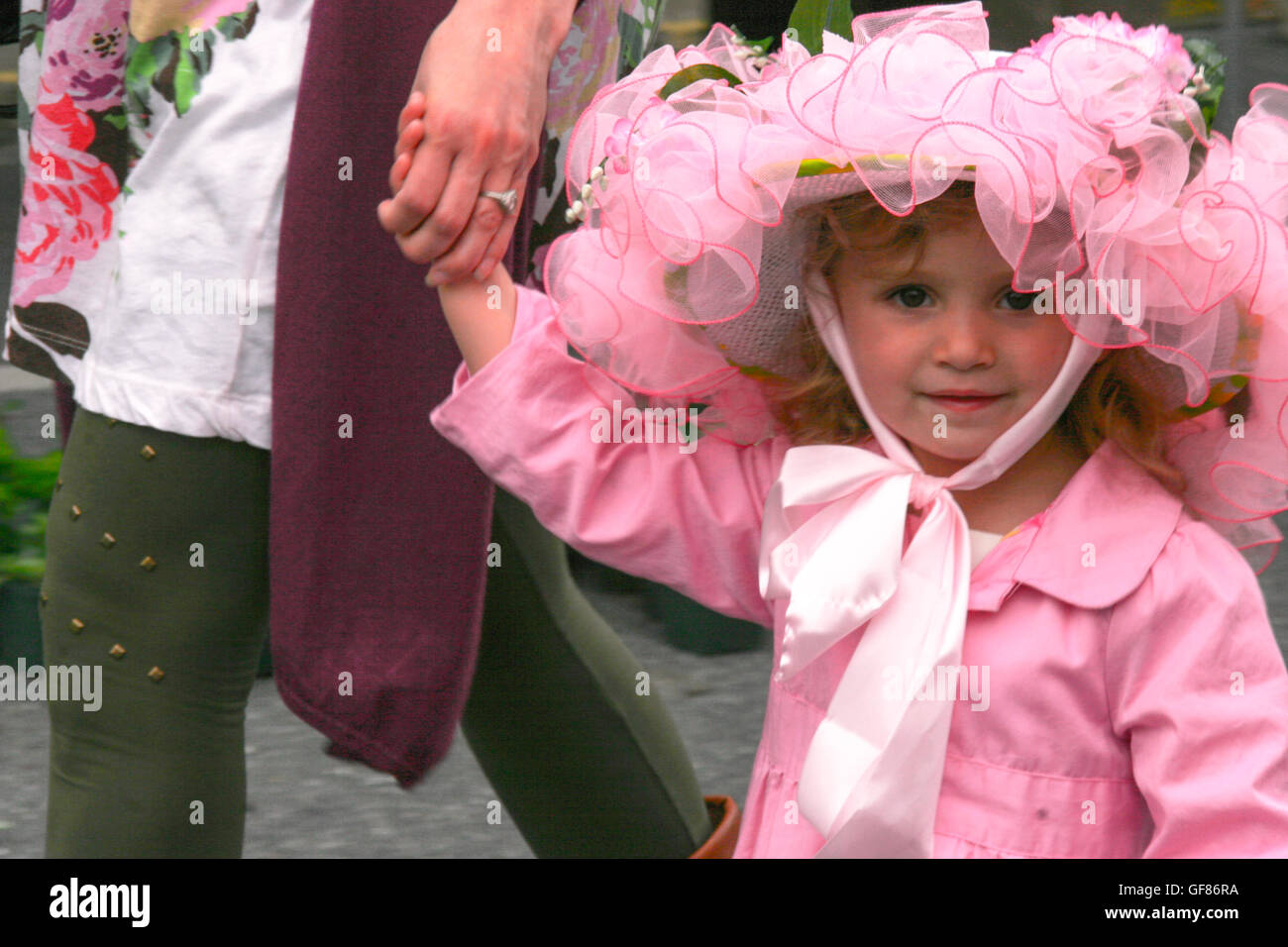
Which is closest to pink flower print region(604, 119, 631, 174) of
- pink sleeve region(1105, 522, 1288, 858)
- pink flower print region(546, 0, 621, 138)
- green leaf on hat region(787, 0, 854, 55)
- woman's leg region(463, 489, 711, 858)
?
green leaf on hat region(787, 0, 854, 55)

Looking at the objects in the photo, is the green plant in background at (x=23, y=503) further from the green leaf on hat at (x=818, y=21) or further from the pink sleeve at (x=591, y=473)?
the green leaf on hat at (x=818, y=21)

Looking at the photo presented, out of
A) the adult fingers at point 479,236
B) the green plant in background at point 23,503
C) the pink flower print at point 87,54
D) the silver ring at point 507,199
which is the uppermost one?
A: the pink flower print at point 87,54

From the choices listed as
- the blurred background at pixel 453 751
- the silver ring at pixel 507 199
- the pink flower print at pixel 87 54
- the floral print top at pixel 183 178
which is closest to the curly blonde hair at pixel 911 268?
the silver ring at pixel 507 199

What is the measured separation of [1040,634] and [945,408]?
9.5 inches

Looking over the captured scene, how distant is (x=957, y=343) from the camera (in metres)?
1.71

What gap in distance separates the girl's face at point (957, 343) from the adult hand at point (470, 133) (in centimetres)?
37

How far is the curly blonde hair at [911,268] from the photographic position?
173cm

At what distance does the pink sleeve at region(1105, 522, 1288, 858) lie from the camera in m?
1.60

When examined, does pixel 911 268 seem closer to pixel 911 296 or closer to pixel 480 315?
pixel 911 296

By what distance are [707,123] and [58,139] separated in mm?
790

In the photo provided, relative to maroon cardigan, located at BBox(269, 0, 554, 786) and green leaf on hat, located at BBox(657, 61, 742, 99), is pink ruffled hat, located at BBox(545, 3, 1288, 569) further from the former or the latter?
maroon cardigan, located at BBox(269, 0, 554, 786)

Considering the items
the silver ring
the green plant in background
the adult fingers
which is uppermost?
the silver ring

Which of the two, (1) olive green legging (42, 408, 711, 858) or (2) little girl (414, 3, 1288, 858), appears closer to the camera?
(2) little girl (414, 3, 1288, 858)

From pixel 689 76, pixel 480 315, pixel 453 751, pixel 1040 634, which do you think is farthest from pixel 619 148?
pixel 453 751
